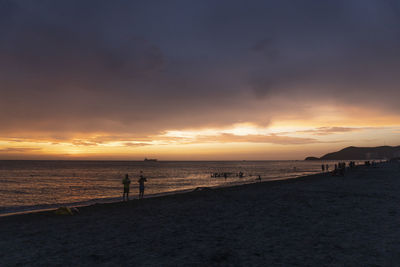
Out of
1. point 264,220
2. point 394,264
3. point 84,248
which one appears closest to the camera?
point 394,264

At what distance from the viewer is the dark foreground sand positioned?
23.6ft

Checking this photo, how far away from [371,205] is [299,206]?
12.4 feet

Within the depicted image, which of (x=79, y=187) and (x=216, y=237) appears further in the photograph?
(x=79, y=187)

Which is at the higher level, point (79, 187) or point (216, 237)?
point (216, 237)

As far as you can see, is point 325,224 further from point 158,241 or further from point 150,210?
point 150,210

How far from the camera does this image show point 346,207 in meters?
14.1

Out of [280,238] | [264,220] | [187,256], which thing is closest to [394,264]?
[280,238]

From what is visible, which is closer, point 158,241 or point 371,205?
point 158,241

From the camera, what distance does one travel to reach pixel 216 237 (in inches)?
369

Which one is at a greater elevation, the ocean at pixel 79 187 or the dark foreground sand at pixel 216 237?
the dark foreground sand at pixel 216 237

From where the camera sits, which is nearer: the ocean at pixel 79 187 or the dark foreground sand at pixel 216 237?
the dark foreground sand at pixel 216 237

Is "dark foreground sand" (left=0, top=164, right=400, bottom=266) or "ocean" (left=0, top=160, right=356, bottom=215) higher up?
"dark foreground sand" (left=0, top=164, right=400, bottom=266)

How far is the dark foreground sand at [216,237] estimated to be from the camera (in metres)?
7.18

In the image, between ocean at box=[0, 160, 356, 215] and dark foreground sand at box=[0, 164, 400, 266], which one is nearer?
dark foreground sand at box=[0, 164, 400, 266]
